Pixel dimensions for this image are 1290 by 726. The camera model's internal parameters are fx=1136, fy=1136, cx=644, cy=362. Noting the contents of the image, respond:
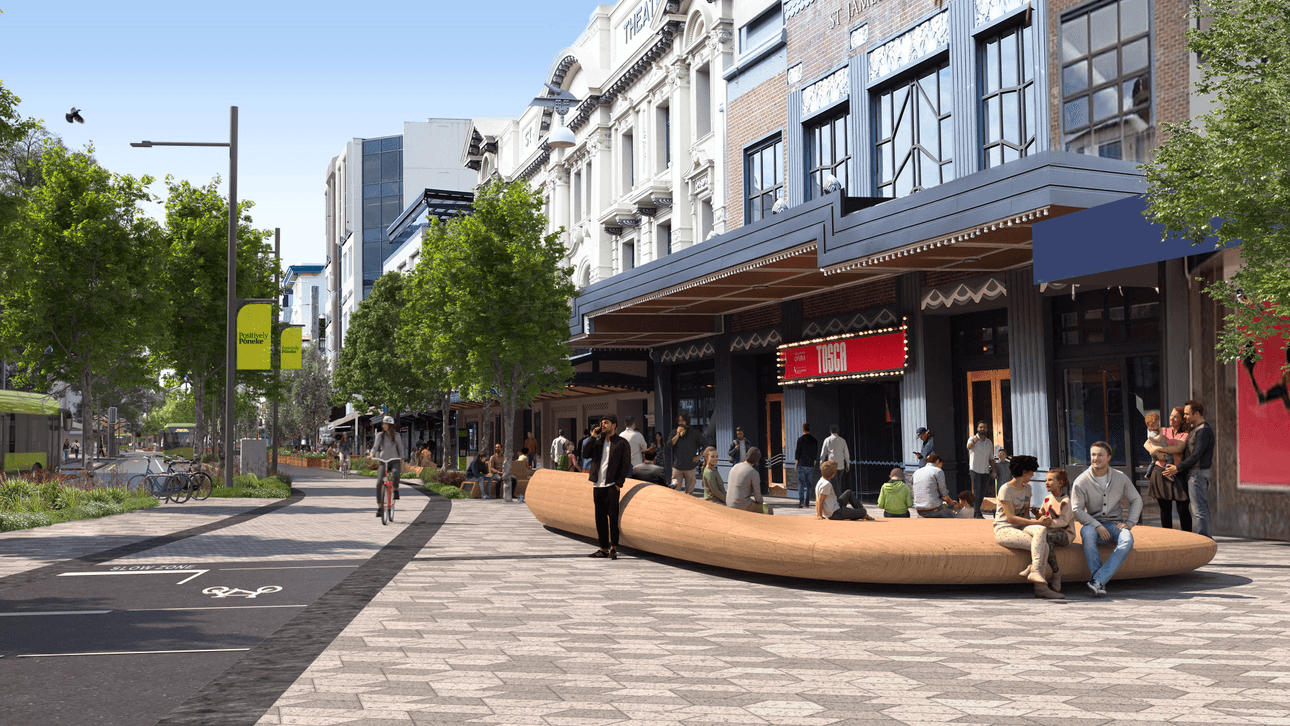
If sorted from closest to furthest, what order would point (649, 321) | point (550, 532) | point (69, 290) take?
point (550, 532), point (69, 290), point (649, 321)

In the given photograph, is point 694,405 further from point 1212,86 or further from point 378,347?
point 378,347

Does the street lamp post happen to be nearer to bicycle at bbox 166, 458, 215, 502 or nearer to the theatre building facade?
bicycle at bbox 166, 458, 215, 502

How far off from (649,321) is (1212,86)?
18.8m

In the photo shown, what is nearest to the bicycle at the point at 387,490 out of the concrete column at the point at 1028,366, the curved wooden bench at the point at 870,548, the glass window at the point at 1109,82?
the curved wooden bench at the point at 870,548

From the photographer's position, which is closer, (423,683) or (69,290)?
(423,683)

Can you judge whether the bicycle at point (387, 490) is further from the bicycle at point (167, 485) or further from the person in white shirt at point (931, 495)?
the person in white shirt at point (931, 495)

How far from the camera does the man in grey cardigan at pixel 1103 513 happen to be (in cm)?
1018

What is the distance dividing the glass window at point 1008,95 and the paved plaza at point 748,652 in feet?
27.5

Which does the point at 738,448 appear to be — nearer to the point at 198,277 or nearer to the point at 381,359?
the point at 198,277

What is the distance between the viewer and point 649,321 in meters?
29.6

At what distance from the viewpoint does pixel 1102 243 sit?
1395 cm

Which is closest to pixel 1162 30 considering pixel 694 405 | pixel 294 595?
pixel 294 595

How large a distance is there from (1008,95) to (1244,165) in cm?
856

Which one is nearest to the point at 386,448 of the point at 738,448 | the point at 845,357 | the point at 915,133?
the point at 738,448
